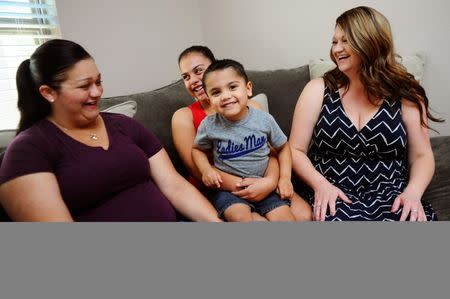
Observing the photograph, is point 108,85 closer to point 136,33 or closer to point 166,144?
point 136,33

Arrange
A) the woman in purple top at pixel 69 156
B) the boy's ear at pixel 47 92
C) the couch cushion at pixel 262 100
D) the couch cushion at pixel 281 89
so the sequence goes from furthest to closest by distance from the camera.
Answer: the couch cushion at pixel 281 89
the couch cushion at pixel 262 100
the boy's ear at pixel 47 92
the woman in purple top at pixel 69 156

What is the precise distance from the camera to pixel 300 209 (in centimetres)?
147

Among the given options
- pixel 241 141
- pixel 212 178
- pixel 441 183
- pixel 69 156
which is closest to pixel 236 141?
pixel 241 141

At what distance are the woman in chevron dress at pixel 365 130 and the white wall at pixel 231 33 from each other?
2.47 ft

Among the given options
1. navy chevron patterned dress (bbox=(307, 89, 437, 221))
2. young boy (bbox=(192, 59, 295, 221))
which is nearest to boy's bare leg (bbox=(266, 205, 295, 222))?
young boy (bbox=(192, 59, 295, 221))

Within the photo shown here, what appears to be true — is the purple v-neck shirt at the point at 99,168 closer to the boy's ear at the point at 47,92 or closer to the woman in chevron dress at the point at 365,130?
the boy's ear at the point at 47,92

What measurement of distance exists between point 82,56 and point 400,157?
1.17m

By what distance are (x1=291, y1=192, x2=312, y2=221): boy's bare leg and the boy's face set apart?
403 mm

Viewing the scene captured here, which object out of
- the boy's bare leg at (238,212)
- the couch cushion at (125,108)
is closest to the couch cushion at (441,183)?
the boy's bare leg at (238,212)

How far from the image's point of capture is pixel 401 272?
0.20m

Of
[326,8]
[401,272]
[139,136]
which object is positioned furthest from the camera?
[326,8]

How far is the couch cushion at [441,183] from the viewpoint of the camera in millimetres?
1483

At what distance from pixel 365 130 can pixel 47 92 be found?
105cm

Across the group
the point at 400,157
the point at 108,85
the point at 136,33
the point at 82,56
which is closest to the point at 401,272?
the point at 82,56
